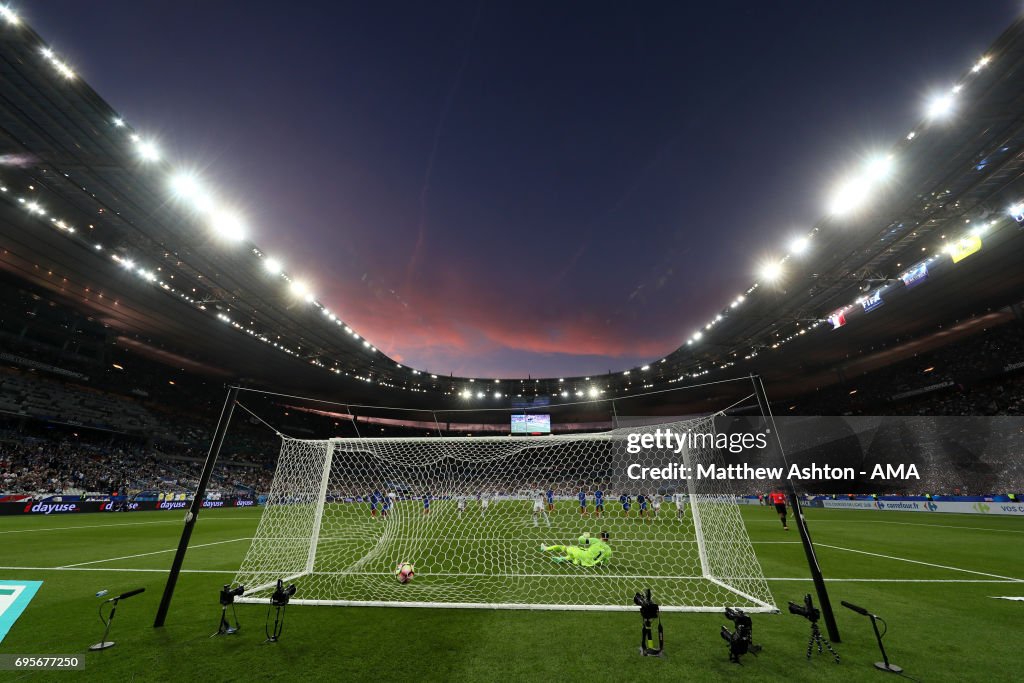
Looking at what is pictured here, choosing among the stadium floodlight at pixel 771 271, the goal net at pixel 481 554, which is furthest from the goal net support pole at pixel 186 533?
the stadium floodlight at pixel 771 271

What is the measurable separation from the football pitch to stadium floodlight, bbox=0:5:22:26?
1213cm

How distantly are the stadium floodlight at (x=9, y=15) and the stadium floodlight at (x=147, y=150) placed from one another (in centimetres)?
371

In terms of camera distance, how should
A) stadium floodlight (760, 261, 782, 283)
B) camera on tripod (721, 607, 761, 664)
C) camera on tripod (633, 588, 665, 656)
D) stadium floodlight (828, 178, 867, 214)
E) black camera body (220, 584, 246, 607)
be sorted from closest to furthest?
camera on tripod (721, 607, 761, 664)
camera on tripod (633, 588, 665, 656)
black camera body (220, 584, 246, 607)
stadium floodlight (828, 178, 867, 214)
stadium floodlight (760, 261, 782, 283)

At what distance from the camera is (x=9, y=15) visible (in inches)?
358

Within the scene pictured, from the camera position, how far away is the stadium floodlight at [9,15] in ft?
29.4

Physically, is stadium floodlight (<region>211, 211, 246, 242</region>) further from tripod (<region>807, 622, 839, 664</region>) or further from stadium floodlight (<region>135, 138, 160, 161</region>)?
tripod (<region>807, 622, 839, 664</region>)

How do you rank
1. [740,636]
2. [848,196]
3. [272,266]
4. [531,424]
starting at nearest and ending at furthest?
[740,636]
[848,196]
[272,266]
[531,424]

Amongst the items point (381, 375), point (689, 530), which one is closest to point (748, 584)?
point (689, 530)

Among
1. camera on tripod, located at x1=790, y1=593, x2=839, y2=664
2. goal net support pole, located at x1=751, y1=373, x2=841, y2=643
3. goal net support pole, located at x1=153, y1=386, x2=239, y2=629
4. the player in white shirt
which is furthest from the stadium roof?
camera on tripod, located at x1=790, y1=593, x2=839, y2=664

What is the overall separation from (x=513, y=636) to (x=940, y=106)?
56.4ft

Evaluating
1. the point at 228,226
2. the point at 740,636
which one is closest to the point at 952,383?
the point at 740,636

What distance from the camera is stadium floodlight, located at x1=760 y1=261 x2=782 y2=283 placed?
1941 cm

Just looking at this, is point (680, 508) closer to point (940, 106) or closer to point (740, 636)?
point (740, 636)

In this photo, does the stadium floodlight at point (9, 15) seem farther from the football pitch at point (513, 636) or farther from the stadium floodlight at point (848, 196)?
the stadium floodlight at point (848, 196)
